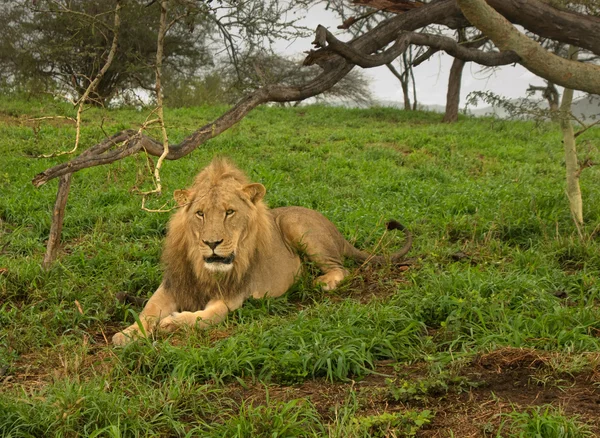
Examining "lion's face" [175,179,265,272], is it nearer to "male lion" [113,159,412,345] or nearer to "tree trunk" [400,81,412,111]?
"male lion" [113,159,412,345]

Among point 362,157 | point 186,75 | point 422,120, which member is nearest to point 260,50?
point 362,157

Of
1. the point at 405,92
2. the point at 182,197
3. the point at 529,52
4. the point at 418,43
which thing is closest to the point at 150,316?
the point at 182,197

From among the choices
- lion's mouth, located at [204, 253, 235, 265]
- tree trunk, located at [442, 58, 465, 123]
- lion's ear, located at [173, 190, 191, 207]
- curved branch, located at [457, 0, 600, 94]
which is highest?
tree trunk, located at [442, 58, 465, 123]

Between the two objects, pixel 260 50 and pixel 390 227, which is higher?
pixel 260 50

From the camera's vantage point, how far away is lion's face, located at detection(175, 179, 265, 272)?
4523 mm

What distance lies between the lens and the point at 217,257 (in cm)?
454

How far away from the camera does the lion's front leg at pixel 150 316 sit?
4004mm

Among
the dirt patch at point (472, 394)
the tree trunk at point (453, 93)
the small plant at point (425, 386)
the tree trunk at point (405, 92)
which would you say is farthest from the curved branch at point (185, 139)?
the tree trunk at point (405, 92)

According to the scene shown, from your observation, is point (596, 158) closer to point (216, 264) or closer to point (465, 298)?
point (465, 298)

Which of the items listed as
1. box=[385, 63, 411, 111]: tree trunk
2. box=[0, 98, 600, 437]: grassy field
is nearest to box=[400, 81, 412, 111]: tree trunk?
box=[385, 63, 411, 111]: tree trunk

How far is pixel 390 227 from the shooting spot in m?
5.93

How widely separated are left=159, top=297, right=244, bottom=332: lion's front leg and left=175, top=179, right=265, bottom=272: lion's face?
0.26 meters

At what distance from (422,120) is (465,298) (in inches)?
549

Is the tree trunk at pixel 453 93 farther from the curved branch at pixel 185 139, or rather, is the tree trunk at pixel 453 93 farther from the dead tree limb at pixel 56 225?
the dead tree limb at pixel 56 225
